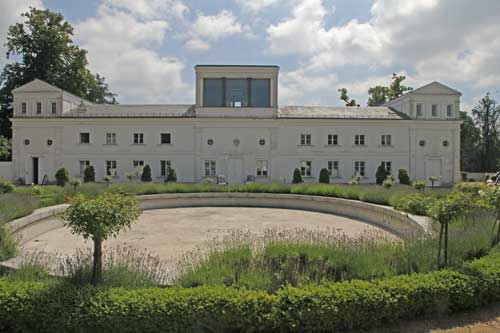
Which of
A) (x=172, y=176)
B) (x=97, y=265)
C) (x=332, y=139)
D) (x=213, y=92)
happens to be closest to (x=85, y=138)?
(x=172, y=176)

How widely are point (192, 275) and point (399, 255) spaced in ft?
11.1

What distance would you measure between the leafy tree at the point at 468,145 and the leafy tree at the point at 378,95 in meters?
11.7

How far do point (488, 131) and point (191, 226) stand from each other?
2240 inches

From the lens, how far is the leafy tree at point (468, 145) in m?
51.8

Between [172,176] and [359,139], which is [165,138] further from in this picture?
[359,139]

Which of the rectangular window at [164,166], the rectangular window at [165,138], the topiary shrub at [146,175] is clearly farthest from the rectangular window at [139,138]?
the topiary shrub at [146,175]

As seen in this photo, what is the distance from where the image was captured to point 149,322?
3.91 meters

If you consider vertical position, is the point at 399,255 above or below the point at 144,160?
below

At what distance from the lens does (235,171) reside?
30688 millimetres

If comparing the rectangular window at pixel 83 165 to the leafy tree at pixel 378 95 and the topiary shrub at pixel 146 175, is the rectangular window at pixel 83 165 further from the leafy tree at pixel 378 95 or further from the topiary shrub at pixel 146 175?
the leafy tree at pixel 378 95

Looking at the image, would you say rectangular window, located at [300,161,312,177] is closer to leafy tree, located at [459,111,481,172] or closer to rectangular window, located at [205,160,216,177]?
rectangular window, located at [205,160,216,177]

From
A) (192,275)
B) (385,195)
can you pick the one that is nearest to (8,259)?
(192,275)

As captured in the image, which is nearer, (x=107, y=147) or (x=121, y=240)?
(x=121, y=240)

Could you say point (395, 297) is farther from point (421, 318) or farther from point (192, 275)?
point (192, 275)
